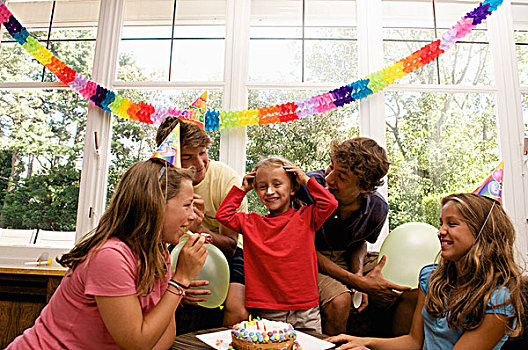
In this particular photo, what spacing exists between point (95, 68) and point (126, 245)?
7.46ft

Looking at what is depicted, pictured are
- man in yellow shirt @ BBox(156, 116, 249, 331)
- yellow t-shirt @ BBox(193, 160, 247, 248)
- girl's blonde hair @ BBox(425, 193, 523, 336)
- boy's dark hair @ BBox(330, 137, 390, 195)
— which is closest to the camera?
girl's blonde hair @ BBox(425, 193, 523, 336)

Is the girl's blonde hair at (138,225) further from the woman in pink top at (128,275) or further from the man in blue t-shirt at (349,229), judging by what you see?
the man in blue t-shirt at (349,229)

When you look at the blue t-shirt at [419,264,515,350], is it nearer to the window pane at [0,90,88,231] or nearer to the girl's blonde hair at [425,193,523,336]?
the girl's blonde hair at [425,193,523,336]

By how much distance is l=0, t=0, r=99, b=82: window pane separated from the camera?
10.1ft

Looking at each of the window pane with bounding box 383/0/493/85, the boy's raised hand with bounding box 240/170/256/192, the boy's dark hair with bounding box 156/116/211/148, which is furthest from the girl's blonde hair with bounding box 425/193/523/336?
the window pane with bounding box 383/0/493/85

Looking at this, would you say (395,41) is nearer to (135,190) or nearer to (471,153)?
(471,153)

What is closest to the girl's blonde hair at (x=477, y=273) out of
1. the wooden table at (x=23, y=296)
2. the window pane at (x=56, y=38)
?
the wooden table at (x=23, y=296)

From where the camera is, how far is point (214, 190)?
7.07 ft

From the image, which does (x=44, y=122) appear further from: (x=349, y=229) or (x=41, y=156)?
(x=349, y=229)

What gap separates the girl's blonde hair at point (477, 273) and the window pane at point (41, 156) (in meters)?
2.54

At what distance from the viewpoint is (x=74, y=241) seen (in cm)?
280

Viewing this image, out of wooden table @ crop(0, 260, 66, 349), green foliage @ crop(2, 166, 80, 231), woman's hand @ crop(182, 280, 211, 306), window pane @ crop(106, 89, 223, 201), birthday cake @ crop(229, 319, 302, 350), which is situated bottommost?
wooden table @ crop(0, 260, 66, 349)

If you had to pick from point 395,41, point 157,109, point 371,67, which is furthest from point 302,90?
point 157,109

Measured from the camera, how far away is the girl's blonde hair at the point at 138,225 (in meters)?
1.12
